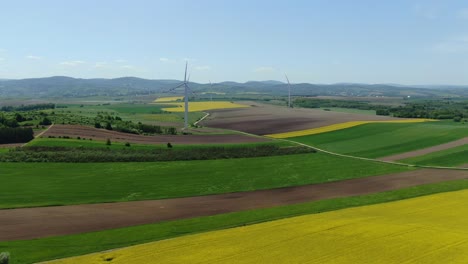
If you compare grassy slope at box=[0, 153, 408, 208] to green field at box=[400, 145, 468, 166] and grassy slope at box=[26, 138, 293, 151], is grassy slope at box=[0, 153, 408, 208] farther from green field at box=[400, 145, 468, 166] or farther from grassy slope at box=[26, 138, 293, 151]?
grassy slope at box=[26, 138, 293, 151]

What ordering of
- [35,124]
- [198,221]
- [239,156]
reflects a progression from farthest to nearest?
[35,124] → [239,156] → [198,221]

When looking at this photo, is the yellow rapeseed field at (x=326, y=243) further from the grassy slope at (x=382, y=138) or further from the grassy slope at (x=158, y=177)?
the grassy slope at (x=382, y=138)

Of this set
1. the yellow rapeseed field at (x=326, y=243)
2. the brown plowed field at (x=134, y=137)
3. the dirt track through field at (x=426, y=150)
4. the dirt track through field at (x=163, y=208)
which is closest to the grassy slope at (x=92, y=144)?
the brown plowed field at (x=134, y=137)

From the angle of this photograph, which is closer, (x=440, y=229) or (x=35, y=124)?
(x=440, y=229)

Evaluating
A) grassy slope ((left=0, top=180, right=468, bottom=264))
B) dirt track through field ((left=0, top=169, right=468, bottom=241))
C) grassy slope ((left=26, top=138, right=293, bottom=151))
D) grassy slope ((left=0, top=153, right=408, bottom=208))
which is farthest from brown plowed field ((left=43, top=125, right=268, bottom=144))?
grassy slope ((left=0, top=180, right=468, bottom=264))

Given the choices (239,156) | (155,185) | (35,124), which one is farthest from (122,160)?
(35,124)

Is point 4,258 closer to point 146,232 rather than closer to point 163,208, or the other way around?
point 146,232

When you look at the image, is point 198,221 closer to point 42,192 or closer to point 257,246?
point 257,246
